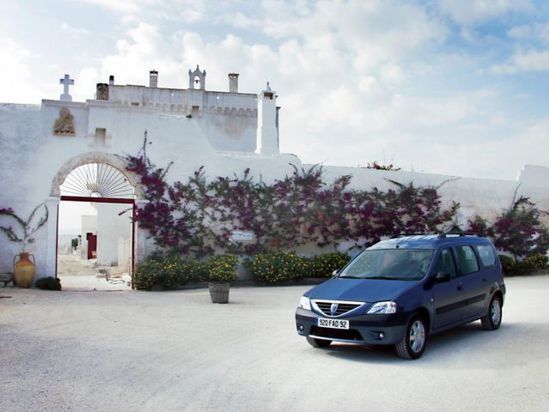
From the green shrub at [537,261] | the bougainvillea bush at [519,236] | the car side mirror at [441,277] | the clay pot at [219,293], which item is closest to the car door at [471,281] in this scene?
the car side mirror at [441,277]

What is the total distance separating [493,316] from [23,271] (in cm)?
1194

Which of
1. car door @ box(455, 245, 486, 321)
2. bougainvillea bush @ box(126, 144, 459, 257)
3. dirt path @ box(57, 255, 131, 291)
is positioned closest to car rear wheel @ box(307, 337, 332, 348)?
car door @ box(455, 245, 486, 321)

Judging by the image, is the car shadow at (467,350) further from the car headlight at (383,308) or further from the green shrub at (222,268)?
the green shrub at (222,268)

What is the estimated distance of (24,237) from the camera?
53.4 ft

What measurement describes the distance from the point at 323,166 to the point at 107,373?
46.6ft

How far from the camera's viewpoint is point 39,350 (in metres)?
7.74

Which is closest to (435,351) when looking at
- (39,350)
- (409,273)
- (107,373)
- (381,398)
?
(409,273)

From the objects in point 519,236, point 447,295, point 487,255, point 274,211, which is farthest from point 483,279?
point 519,236

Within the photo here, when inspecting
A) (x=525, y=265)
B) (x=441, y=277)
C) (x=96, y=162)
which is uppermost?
(x=96, y=162)

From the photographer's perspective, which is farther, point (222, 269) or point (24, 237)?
point (222, 269)

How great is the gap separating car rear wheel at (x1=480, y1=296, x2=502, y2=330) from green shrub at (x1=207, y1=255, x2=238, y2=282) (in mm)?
8757

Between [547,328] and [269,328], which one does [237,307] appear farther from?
[547,328]

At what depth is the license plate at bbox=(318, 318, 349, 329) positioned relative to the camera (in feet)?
24.3

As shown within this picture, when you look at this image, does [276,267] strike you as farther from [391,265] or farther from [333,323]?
[333,323]
